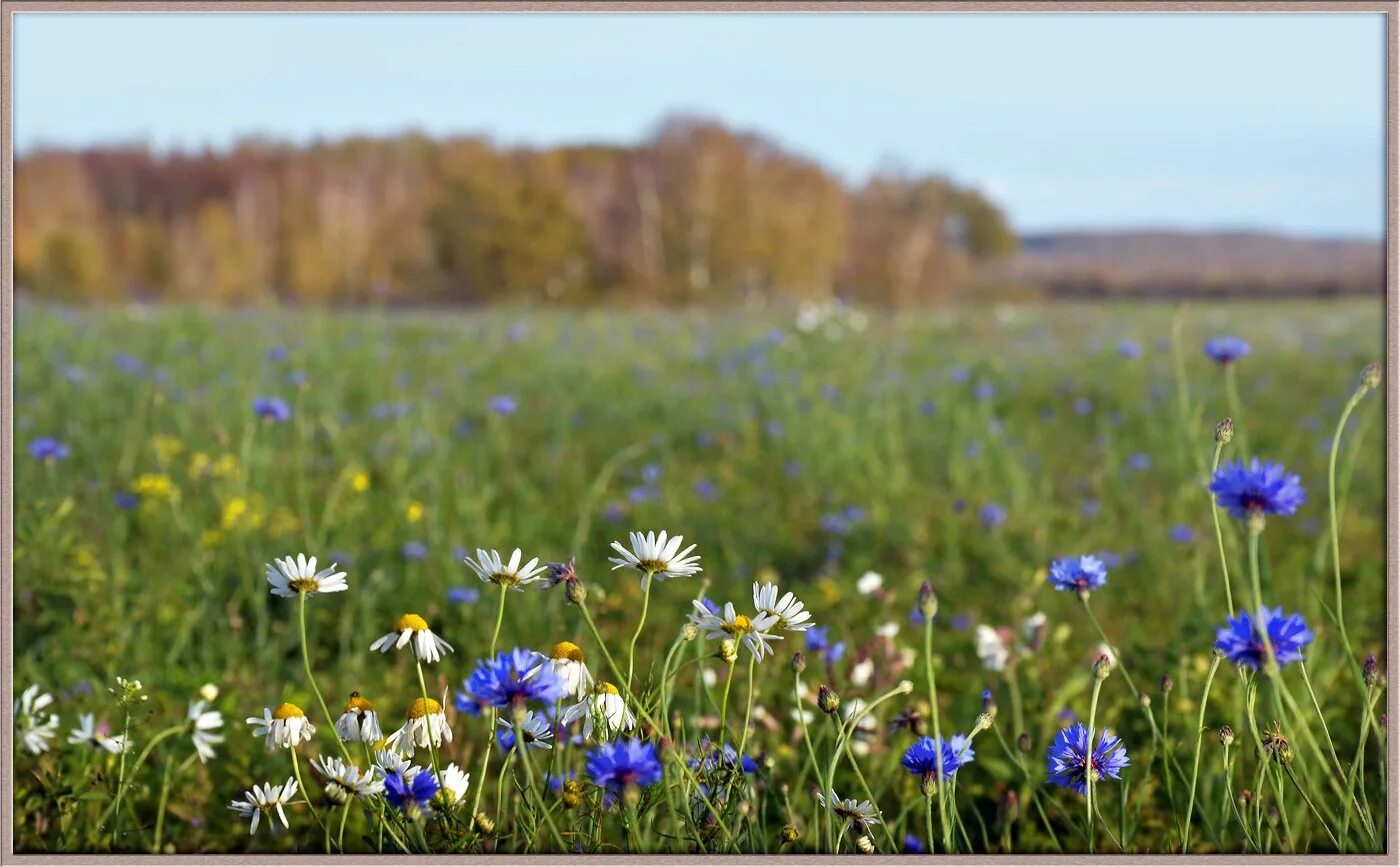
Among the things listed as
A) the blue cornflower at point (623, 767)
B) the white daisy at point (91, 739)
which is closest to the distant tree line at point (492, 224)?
the white daisy at point (91, 739)

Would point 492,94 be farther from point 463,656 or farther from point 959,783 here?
point 959,783

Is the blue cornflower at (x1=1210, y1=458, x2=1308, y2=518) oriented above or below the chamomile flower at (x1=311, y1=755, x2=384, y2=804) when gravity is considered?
above

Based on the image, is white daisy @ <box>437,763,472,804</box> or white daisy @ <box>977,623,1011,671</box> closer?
white daisy @ <box>437,763,472,804</box>

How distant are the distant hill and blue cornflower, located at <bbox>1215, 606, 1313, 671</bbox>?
241 centimetres

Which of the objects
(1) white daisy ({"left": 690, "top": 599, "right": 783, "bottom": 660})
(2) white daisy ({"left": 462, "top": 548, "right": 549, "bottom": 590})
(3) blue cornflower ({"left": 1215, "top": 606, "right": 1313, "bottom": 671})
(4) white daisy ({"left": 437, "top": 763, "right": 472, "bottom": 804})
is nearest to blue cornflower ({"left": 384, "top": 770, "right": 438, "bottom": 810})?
(4) white daisy ({"left": 437, "top": 763, "right": 472, "bottom": 804})

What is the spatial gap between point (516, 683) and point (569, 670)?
0.32ft

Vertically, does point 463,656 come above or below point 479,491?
below

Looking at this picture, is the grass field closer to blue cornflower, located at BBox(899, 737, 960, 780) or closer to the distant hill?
blue cornflower, located at BBox(899, 737, 960, 780)

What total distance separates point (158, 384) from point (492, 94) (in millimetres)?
2200

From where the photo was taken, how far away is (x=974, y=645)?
259cm

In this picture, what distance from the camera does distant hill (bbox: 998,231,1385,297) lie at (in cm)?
476

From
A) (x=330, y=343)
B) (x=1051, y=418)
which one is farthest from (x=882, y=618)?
(x=330, y=343)

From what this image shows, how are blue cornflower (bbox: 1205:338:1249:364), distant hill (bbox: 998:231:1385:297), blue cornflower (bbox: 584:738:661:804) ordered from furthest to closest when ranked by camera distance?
distant hill (bbox: 998:231:1385:297) → blue cornflower (bbox: 1205:338:1249:364) → blue cornflower (bbox: 584:738:661:804)

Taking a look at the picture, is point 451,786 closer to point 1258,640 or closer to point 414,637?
point 414,637
